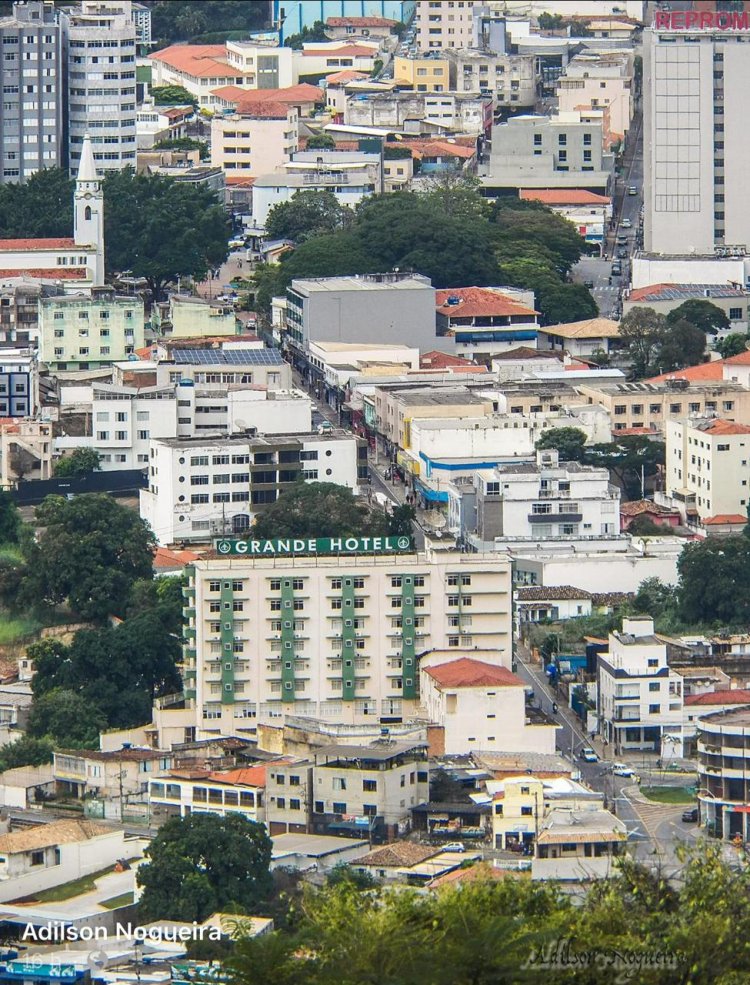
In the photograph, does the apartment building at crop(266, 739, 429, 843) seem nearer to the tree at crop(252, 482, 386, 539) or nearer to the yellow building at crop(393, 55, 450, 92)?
the tree at crop(252, 482, 386, 539)

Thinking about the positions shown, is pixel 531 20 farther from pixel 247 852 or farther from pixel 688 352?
pixel 247 852

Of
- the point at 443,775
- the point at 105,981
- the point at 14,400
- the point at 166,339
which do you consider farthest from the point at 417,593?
the point at 166,339

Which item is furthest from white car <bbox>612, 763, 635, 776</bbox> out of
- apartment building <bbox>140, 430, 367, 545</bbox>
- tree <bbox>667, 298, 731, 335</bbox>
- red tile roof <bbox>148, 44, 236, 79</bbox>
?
red tile roof <bbox>148, 44, 236, 79</bbox>

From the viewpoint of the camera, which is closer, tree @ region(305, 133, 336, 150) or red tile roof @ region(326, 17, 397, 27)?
tree @ region(305, 133, 336, 150)

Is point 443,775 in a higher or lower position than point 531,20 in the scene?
lower

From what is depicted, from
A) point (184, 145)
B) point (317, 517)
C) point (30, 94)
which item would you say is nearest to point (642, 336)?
point (317, 517)

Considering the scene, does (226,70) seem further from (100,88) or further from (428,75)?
(100,88)

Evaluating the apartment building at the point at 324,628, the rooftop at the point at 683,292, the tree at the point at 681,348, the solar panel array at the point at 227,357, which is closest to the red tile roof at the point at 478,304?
the tree at the point at 681,348
